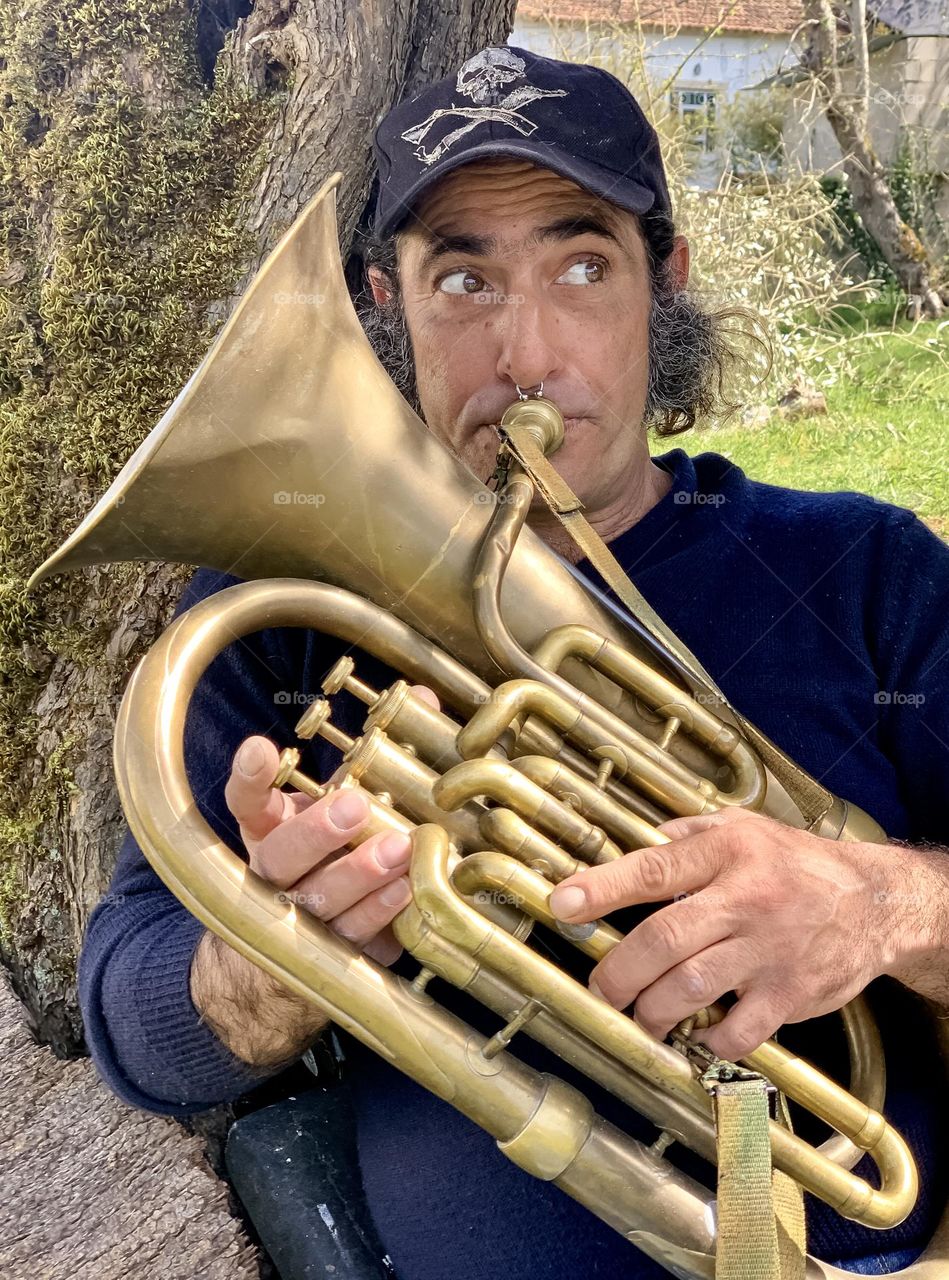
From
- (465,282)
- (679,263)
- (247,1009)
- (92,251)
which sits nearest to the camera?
(247,1009)

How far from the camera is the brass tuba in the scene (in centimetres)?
118

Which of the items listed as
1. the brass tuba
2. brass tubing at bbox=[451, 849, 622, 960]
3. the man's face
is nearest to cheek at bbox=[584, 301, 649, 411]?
the man's face

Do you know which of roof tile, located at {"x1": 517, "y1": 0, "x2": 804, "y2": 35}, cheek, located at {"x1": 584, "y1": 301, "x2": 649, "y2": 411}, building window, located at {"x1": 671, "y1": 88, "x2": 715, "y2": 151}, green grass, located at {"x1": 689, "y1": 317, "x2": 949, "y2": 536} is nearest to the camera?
cheek, located at {"x1": 584, "y1": 301, "x2": 649, "y2": 411}

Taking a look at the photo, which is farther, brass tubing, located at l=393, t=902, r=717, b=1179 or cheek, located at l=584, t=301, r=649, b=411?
cheek, located at l=584, t=301, r=649, b=411

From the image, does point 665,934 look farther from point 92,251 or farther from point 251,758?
point 92,251

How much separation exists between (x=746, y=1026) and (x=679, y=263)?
1.40 m

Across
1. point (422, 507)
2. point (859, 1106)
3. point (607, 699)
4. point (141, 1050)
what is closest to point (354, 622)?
point (422, 507)

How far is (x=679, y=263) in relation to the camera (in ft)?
6.70

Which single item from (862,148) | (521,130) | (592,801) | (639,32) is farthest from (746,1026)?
(862,148)

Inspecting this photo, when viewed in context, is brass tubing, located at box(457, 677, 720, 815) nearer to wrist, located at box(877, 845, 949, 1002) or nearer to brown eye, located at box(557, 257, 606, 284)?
wrist, located at box(877, 845, 949, 1002)

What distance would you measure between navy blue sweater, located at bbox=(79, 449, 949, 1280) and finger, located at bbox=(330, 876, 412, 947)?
39 cm

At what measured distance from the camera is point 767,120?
10.7 meters

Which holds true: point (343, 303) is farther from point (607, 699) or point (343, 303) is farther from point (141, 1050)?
point (141, 1050)

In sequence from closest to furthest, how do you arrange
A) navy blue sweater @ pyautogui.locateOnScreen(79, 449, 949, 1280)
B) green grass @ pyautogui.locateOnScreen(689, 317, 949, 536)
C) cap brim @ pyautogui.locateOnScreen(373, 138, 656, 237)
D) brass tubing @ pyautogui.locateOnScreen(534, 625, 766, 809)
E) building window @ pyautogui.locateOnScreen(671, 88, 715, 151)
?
brass tubing @ pyautogui.locateOnScreen(534, 625, 766, 809) < navy blue sweater @ pyautogui.locateOnScreen(79, 449, 949, 1280) < cap brim @ pyautogui.locateOnScreen(373, 138, 656, 237) < green grass @ pyautogui.locateOnScreen(689, 317, 949, 536) < building window @ pyautogui.locateOnScreen(671, 88, 715, 151)
